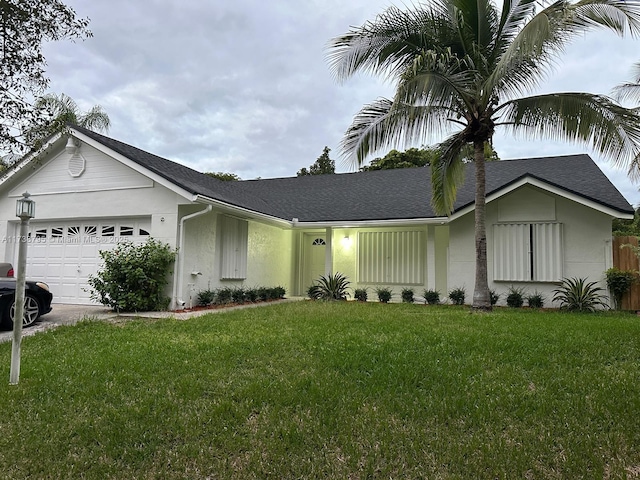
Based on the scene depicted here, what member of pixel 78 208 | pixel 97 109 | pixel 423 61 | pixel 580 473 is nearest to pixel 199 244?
pixel 78 208

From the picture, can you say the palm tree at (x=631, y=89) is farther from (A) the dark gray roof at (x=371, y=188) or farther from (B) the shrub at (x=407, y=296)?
(B) the shrub at (x=407, y=296)

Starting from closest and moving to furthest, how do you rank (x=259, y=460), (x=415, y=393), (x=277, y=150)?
1. (x=259, y=460)
2. (x=415, y=393)
3. (x=277, y=150)

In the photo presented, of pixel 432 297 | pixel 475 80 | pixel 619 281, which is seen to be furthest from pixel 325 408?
pixel 619 281

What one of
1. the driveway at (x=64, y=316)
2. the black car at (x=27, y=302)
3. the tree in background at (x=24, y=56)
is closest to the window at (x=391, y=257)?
the driveway at (x=64, y=316)

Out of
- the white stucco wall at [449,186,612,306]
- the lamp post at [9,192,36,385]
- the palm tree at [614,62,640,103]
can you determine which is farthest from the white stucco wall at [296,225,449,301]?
the palm tree at [614,62,640,103]

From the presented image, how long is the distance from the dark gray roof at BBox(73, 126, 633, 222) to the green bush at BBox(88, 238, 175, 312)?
1.76 m

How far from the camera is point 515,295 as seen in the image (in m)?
11.4

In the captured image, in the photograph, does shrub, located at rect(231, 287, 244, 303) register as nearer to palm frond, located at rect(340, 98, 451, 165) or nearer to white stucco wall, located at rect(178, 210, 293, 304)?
white stucco wall, located at rect(178, 210, 293, 304)

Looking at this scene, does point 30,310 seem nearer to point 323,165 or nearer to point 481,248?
point 481,248

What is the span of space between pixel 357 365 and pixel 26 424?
10.4 ft

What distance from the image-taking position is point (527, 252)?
11703mm

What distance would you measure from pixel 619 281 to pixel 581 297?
43.0 inches

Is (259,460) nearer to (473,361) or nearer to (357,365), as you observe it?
(357,365)

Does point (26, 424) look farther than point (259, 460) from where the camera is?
Yes
